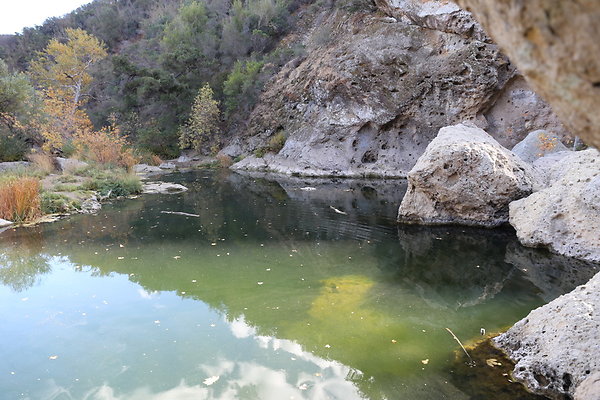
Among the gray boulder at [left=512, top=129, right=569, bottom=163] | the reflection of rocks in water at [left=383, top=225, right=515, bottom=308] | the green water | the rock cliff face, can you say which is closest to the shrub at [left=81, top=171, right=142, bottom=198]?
the green water

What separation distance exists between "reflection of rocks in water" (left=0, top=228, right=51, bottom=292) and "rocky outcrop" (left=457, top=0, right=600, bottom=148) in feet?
24.8

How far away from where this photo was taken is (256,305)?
602 cm

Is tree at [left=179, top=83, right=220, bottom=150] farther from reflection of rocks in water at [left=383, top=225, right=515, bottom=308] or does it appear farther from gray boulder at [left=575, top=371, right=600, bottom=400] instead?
gray boulder at [left=575, top=371, right=600, bottom=400]

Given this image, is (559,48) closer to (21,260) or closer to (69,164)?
(21,260)

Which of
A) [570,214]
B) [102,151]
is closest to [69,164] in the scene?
[102,151]

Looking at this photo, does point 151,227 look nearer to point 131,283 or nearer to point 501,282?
point 131,283

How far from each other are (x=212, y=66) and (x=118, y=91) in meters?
7.94

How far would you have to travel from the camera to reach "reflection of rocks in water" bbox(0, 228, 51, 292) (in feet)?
23.3

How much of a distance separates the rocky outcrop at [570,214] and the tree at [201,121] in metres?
24.0

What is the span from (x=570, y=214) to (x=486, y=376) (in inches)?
211

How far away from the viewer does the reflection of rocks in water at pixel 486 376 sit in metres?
3.98

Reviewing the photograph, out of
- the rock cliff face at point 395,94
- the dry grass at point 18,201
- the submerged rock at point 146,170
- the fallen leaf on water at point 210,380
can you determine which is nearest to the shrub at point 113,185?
the dry grass at point 18,201

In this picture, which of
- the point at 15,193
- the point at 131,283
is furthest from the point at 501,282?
the point at 15,193

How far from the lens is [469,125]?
1186 cm
